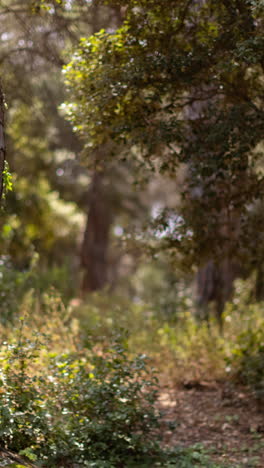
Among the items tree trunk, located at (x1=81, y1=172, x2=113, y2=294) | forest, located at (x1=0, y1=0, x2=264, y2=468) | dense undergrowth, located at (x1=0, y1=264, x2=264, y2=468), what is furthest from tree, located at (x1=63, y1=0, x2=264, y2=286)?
tree trunk, located at (x1=81, y1=172, x2=113, y2=294)

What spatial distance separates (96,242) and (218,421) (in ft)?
36.8

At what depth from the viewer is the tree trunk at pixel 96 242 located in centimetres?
1478

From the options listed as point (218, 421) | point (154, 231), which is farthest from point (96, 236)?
point (218, 421)

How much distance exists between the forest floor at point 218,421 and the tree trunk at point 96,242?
7.83m

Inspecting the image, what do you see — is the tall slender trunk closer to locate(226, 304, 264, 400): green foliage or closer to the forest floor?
locate(226, 304, 264, 400): green foliage

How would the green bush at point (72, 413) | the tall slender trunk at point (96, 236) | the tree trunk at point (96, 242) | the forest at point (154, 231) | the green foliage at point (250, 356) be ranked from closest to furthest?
the green bush at point (72, 413) → the forest at point (154, 231) → the green foliage at point (250, 356) → the tall slender trunk at point (96, 236) → the tree trunk at point (96, 242)

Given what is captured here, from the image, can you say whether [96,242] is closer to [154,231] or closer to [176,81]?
[154,231]

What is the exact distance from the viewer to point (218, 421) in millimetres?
5926

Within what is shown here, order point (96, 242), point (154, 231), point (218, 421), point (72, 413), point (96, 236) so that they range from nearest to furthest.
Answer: point (72, 413) → point (218, 421) → point (154, 231) → point (96, 242) → point (96, 236)

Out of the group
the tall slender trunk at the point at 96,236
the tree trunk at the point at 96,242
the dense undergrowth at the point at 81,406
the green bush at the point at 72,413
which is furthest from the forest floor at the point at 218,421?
the tree trunk at the point at 96,242

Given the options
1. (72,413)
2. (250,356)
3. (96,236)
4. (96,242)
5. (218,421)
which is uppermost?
(96,236)

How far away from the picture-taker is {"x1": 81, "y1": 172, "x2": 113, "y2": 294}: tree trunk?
48.5ft

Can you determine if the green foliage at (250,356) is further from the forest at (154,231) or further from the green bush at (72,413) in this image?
the green bush at (72,413)

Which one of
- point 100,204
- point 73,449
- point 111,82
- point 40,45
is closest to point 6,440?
point 73,449
